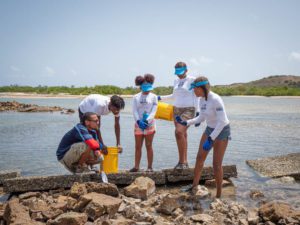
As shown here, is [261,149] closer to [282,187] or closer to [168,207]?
[282,187]

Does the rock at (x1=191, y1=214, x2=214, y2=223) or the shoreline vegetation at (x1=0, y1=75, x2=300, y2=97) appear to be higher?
the shoreline vegetation at (x1=0, y1=75, x2=300, y2=97)

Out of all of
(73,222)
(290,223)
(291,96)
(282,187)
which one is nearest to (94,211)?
(73,222)

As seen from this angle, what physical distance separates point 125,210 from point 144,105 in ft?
7.05

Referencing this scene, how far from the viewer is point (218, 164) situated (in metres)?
5.43

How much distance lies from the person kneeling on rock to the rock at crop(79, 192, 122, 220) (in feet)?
3.48

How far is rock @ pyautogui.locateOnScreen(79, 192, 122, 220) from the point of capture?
4.40 metres

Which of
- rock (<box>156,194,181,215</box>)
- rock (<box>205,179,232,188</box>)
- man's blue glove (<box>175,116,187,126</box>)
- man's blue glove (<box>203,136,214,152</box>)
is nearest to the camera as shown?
rock (<box>156,194,181,215</box>)

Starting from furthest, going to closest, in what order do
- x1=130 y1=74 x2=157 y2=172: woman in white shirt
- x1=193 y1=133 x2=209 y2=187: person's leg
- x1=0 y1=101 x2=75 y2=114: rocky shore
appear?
x1=0 y1=101 x2=75 y2=114: rocky shore → x1=130 y1=74 x2=157 y2=172: woman in white shirt → x1=193 y1=133 x2=209 y2=187: person's leg

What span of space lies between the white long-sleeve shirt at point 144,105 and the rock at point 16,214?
2558mm

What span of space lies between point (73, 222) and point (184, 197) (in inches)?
81.1

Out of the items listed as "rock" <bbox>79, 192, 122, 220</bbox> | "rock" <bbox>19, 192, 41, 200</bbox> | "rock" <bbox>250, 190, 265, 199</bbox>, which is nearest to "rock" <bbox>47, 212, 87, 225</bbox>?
"rock" <bbox>79, 192, 122, 220</bbox>

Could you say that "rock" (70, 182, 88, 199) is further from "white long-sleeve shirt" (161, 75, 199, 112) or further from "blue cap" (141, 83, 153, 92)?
"white long-sleeve shirt" (161, 75, 199, 112)

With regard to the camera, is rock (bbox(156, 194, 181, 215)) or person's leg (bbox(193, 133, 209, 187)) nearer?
rock (bbox(156, 194, 181, 215))

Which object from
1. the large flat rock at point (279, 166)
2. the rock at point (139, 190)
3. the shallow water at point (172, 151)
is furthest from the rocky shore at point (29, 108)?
the rock at point (139, 190)
